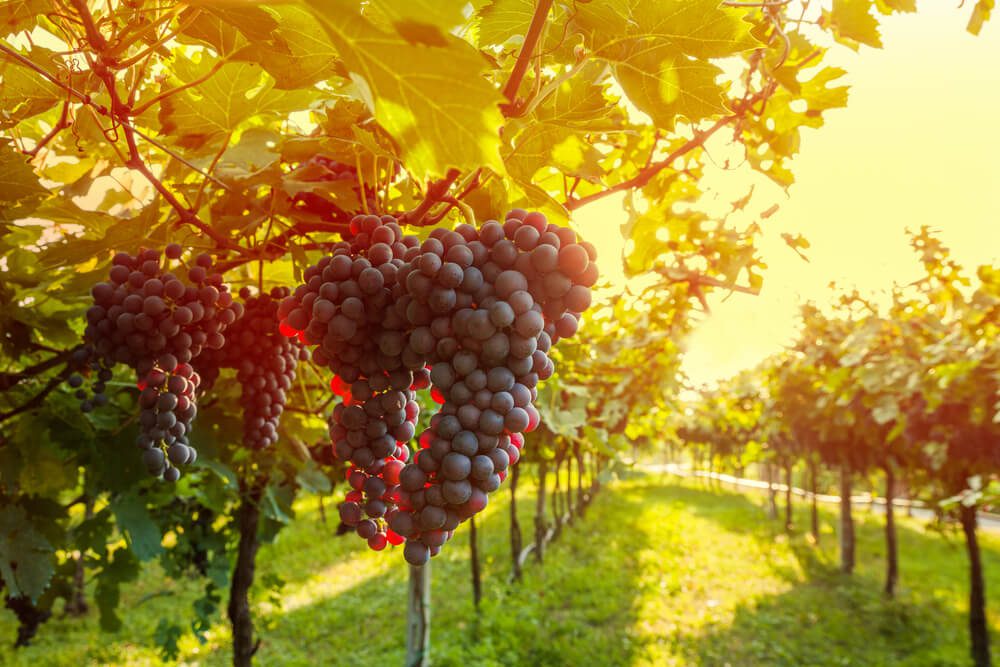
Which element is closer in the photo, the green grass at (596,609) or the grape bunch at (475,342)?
the grape bunch at (475,342)

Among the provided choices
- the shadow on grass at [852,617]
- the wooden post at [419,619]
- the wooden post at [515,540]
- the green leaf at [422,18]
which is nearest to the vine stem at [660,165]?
the green leaf at [422,18]

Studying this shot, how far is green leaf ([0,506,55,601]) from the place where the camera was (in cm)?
201

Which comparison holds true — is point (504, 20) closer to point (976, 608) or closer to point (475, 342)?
point (475, 342)

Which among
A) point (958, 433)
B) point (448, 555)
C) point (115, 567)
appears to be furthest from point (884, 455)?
point (115, 567)

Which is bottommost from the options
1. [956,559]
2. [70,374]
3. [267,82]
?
[956,559]

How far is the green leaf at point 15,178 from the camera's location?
1.36 m

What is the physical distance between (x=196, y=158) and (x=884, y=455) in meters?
14.0

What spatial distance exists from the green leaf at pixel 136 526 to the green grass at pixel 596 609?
133 inches

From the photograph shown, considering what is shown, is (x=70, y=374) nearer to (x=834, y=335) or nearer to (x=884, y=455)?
(x=834, y=335)

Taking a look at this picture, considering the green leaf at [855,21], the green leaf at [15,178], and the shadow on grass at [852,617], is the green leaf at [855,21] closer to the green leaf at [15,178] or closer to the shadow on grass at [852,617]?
the green leaf at [15,178]

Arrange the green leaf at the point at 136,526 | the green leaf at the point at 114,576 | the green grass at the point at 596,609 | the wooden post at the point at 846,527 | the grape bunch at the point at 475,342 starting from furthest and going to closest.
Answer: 1. the wooden post at the point at 846,527
2. the green grass at the point at 596,609
3. the green leaf at the point at 114,576
4. the green leaf at the point at 136,526
5. the grape bunch at the point at 475,342

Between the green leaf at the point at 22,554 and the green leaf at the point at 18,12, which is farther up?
the green leaf at the point at 18,12

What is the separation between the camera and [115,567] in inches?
128

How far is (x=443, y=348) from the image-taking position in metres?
0.83
